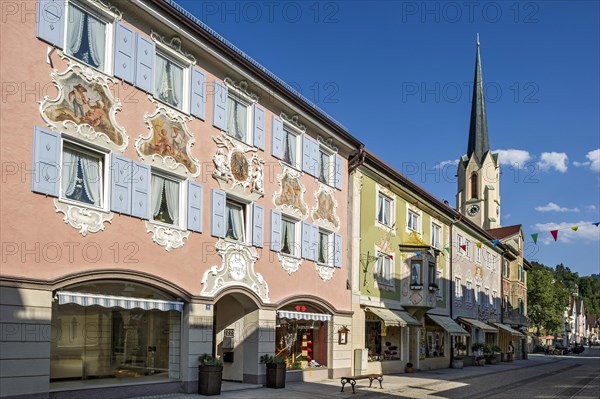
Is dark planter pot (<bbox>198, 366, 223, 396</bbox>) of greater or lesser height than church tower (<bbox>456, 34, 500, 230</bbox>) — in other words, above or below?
below

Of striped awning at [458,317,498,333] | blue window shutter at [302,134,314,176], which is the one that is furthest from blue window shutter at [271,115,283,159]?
striped awning at [458,317,498,333]

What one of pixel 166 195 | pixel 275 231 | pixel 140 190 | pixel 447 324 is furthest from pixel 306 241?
pixel 447 324

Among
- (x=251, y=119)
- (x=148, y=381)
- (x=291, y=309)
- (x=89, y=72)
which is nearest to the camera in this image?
(x=89, y=72)

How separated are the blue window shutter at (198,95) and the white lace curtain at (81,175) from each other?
4.01 m

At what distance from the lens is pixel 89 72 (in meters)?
14.8

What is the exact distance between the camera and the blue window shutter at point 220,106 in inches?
753

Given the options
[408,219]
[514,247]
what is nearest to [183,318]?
[408,219]

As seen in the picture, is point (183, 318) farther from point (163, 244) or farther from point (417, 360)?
point (417, 360)

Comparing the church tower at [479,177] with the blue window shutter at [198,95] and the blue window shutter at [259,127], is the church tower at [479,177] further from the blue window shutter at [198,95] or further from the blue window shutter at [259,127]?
the blue window shutter at [198,95]

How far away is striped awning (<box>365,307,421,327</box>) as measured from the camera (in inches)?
1092

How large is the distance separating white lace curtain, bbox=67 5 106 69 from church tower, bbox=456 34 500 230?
78686 mm

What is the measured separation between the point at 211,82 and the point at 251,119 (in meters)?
2.23

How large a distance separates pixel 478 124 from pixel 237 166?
77019 mm

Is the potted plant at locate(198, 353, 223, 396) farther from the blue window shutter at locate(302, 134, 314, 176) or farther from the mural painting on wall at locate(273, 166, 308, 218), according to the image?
the blue window shutter at locate(302, 134, 314, 176)
